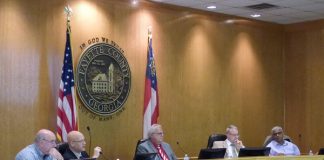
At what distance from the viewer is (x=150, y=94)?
9.84 m

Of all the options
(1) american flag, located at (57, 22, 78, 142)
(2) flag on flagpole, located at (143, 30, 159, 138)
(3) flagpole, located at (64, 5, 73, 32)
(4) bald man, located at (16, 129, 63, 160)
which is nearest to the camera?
(4) bald man, located at (16, 129, 63, 160)

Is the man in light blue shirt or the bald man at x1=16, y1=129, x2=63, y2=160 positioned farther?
the man in light blue shirt

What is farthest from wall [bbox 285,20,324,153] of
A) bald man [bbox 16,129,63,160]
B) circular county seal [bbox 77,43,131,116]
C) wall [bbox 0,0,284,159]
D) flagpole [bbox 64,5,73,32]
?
bald man [bbox 16,129,63,160]

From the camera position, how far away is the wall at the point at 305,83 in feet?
40.0

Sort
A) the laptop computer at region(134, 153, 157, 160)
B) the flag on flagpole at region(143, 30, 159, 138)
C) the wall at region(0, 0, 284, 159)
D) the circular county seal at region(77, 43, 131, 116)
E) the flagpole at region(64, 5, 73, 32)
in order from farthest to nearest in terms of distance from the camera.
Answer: the flag on flagpole at region(143, 30, 159, 138) < the circular county seal at region(77, 43, 131, 116) < the flagpole at region(64, 5, 73, 32) < the wall at region(0, 0, 284, 159) < the laptop computer at region(134, 153, 157, 160)

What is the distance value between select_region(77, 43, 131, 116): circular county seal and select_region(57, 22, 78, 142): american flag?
40 cm

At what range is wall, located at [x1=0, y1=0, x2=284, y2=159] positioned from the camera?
27.0 feet

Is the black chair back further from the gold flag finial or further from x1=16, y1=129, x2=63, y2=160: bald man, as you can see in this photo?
x1=16, y1=129, x2=63, y2=160: bald man

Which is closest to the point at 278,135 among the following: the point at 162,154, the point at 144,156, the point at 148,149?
the point at 162,154

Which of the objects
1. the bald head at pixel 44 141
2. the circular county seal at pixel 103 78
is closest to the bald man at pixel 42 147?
the bald head at pixel 44 141

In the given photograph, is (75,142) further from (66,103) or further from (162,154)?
(66,103)

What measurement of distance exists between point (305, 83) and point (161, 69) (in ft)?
12.4

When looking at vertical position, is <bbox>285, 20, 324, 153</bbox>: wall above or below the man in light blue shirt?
above

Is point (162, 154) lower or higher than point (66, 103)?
lower
